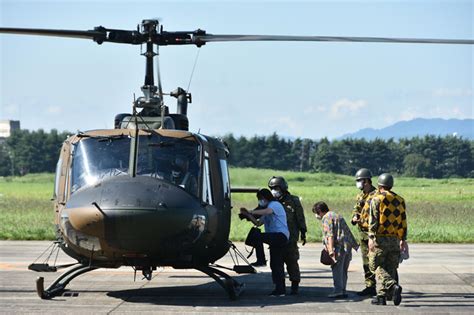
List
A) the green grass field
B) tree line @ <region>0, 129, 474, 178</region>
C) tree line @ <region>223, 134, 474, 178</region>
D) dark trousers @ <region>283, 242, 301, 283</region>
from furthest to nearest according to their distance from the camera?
1. tree line @ <region>223, 134, 474, 178</region>
2. tree line @ <region>0, 129, 474, 178</region>
3. the green grass field
4. dark trousers @ <region>283, 242, 301, 283</region>

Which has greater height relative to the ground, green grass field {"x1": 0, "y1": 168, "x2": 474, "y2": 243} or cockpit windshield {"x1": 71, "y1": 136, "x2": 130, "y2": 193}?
cockpit windshield {"x1": 71, "y1": 136, "x2": 130, "y2": 193}

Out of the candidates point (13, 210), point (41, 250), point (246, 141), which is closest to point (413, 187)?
point (246, 141)

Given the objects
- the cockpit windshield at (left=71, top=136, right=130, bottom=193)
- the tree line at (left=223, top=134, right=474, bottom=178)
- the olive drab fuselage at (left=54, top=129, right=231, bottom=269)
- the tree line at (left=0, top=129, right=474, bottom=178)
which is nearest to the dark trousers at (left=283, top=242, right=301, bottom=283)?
the olive drab fuselage at (left=54, top=129, right=231, bottom=269)

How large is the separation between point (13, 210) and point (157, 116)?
28110mm

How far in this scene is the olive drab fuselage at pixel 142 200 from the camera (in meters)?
12.2

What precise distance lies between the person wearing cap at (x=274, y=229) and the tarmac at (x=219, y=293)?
37cm

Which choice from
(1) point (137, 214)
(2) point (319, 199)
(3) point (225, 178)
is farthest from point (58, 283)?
(2) point (319, 199)

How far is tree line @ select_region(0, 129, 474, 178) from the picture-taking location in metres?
75.6

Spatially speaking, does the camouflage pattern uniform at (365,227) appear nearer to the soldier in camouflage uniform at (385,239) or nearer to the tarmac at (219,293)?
the tarmac at (219,293)

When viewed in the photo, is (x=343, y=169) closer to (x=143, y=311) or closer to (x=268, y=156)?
(x=268, y=156)

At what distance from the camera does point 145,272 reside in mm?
13430

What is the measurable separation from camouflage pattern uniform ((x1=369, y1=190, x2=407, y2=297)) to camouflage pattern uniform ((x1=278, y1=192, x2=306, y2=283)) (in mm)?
1610

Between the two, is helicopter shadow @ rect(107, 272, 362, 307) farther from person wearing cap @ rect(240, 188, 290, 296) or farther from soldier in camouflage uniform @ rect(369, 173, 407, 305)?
soldier in camouflage uniform @ rect(369, 173, 407, 305)

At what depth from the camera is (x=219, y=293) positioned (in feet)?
48.4
